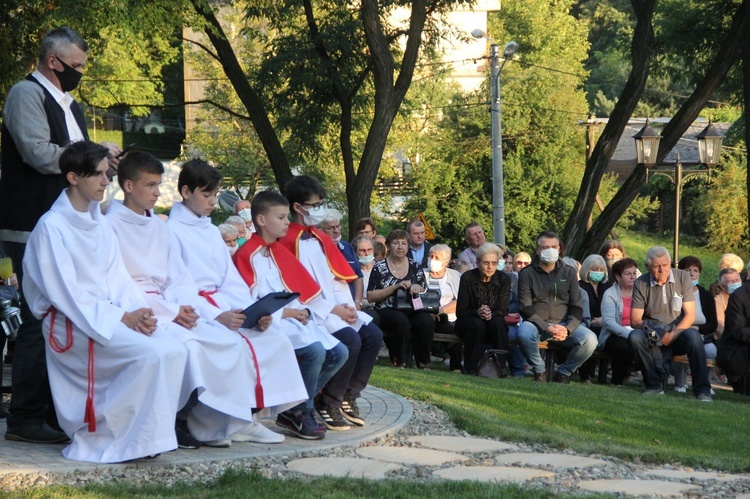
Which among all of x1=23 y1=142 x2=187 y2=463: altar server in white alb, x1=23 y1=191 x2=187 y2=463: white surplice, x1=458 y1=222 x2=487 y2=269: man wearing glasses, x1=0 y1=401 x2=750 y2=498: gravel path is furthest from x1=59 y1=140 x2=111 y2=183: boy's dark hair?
x1=458 y1=222 x2=487 y2=269: man wearing glasses

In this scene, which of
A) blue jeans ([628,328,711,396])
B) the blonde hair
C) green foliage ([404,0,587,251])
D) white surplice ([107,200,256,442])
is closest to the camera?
white surplice ([107,200,256,442])

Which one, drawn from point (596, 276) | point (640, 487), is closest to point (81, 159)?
point (640, 487)

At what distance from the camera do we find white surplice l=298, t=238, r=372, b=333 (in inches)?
316

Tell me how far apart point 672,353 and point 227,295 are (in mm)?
7299

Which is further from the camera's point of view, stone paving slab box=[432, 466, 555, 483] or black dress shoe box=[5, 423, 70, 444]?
black dress shoe box=[5, 423, 70, 444]

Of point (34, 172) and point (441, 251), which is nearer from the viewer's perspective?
point (34, 172)

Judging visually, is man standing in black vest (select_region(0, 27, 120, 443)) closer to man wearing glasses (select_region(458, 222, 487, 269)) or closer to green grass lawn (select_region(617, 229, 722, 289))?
man wearing glasses (select_region(458, 222, 487, 269))

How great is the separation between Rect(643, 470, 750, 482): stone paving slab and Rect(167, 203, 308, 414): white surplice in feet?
7.66

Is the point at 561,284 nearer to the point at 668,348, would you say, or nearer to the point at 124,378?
the point at 668,348

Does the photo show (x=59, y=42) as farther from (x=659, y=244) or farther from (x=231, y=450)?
(x=659, y=244)

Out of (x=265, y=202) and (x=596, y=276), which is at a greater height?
(x=265, y=202)

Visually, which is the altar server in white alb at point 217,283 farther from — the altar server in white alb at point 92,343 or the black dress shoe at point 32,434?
the black dress shoe at point 32,434

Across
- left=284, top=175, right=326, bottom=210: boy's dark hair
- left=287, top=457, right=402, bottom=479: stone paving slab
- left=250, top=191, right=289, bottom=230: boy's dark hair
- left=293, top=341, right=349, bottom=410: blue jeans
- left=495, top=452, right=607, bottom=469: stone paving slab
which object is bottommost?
left=495, top=452, right=607, bottom=469: stone paving slab

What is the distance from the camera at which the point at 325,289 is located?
26.8 feet
